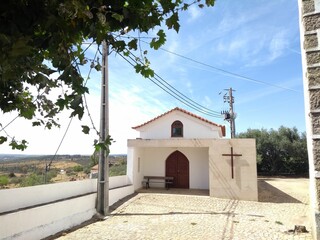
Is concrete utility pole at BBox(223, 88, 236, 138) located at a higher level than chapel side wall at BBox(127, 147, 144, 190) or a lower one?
higher

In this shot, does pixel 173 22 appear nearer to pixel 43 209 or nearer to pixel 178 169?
pixel 43 209

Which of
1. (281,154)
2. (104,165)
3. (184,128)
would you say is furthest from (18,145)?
(281,154)

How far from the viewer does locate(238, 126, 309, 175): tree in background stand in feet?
94.4

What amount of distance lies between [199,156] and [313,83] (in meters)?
11.4

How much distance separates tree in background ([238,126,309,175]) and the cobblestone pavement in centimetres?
1648

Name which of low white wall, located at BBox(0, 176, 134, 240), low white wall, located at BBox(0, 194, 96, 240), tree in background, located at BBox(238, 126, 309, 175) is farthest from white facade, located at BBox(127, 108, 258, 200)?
tree in background, located at BBox(238, 126, 309, 175)

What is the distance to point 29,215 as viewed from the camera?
22.2 ft

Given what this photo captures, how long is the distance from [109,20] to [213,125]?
14.3 metres

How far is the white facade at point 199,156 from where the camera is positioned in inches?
524

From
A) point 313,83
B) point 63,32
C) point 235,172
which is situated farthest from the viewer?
point 235,172

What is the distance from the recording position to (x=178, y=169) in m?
17.0

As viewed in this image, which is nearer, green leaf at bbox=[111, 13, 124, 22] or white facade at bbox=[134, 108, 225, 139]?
green leaf at bbox=[111, 13, 124, 22]

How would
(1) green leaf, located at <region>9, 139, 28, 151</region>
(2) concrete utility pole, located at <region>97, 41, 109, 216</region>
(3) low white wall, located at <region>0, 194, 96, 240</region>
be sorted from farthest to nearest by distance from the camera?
(2) concrete utility pole, located at <region>97, 41, 109, 216</region>
(3) low white wall, located at <region>0, 194, 96, 240</region>
(1) green leaf, located at <region>9, 139, 28, 151</region>

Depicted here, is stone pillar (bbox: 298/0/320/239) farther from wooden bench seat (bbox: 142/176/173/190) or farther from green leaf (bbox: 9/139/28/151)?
wooden bench seat (bbox: 142/176/173/190)
